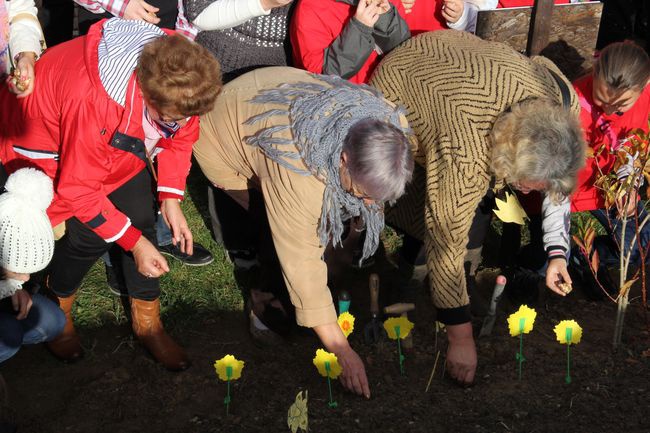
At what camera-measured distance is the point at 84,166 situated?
98.4 inches

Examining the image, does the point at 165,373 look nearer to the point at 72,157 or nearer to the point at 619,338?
the point at 72,157

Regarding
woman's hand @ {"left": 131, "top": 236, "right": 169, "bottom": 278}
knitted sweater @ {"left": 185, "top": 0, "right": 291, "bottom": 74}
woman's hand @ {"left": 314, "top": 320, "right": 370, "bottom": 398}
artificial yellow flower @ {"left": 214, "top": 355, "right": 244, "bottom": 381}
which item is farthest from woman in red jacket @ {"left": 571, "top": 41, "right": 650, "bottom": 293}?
woman's hand @ {"left": 131, "top": 236, "right": 169, "bottom": 278}

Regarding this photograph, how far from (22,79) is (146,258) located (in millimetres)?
745

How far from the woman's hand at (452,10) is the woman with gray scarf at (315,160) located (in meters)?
0.91

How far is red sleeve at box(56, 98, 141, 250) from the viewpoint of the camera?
2.47m

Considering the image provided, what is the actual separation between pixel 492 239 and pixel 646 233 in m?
0.76

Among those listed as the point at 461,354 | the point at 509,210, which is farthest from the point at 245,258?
the point at 509,210

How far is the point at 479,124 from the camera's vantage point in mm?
2516

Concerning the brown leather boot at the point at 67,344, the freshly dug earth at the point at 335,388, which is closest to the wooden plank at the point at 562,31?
the freshly dug earth at the point at 335,388

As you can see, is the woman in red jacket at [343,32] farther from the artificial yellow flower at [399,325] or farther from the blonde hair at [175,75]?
the artificial yellow flower at [399,325]

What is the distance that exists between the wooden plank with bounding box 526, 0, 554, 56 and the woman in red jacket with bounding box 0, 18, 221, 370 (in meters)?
1.68

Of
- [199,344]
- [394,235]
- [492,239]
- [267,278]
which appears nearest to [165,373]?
[199,344]

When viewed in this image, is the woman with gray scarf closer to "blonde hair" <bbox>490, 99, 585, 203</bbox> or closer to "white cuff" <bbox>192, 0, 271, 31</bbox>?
"blonde hair" <bbox>490, 99, 585, 203</bbox>

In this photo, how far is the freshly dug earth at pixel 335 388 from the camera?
2.89m
